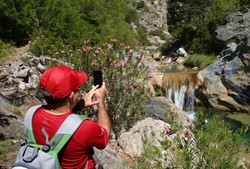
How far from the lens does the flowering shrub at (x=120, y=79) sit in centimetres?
592

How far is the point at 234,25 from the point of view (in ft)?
70.9

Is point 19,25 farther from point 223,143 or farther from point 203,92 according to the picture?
point 223,143

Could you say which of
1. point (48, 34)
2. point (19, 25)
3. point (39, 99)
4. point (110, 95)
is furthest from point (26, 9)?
point (110, 95)

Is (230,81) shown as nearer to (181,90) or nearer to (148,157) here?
(181,90)

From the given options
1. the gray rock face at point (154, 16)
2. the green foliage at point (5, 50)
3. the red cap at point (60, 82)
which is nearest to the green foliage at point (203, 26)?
the green foliage at point (5, 50)

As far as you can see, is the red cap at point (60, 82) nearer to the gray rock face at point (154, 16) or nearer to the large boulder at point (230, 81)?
the large boulder at point (230, 81)

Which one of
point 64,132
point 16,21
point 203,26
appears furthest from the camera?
point 203,26

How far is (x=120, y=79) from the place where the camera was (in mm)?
5918

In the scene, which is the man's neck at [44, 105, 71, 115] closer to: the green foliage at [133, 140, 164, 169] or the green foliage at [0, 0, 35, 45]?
the green foliage at [133, 140, 164, 169]

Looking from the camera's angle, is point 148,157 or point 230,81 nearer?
point 148,157

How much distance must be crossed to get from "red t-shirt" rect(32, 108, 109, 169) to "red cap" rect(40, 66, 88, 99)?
127mm

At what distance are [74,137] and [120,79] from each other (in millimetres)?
4038

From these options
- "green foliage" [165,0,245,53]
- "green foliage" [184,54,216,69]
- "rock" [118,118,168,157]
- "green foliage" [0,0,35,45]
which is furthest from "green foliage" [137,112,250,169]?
"green foliage" [165,0,245,53]

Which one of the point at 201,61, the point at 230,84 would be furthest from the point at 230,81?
the point at 201,61
